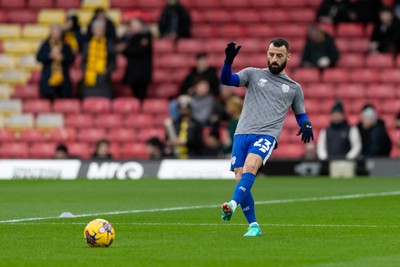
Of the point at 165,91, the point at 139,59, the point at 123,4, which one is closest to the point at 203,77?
the point at 139,59

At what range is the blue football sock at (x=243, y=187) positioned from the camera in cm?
1143

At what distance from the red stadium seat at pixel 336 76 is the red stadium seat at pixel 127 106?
4.52m

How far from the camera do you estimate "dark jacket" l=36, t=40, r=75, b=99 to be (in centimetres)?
2756

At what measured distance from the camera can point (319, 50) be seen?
89.5ft

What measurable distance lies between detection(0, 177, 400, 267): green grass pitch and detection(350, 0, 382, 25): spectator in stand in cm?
687

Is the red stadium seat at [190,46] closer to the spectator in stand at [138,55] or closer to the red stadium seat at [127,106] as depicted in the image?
the spectator in stand at [138,55]

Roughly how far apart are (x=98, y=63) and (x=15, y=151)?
2845 millimetres

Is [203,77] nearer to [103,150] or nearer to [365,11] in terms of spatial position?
[103,150]

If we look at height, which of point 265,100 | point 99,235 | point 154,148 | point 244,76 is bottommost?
point 154,148

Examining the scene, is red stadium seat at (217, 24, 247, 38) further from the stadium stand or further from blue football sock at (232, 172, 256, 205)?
blue football sock at (232, 172, 256, 205)

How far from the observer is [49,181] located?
23.3 metres

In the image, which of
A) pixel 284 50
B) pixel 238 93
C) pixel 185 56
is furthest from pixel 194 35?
pixel 284 50

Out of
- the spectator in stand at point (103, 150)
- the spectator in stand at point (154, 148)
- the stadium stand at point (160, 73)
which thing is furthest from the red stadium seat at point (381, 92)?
the spectator in stand at point (103, 150)

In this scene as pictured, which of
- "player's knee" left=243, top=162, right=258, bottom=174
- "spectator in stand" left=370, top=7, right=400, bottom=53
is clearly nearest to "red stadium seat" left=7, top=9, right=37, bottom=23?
"spectator in stand" left=370, top=7, right=400, bottom=53
